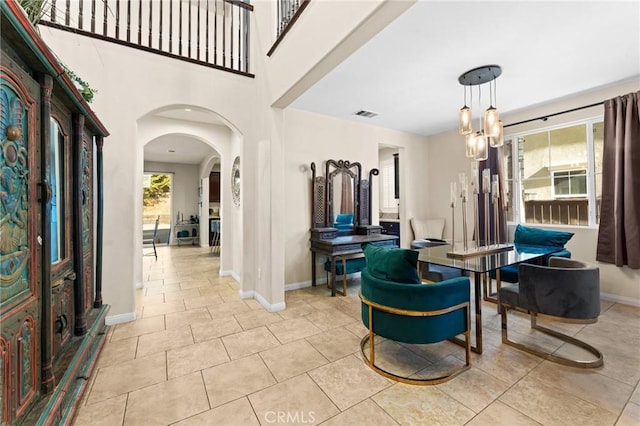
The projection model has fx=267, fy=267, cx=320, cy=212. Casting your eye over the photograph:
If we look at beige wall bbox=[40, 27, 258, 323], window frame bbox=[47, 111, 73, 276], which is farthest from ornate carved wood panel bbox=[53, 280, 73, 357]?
beige wall bbox=[40, 27, 258, 323]

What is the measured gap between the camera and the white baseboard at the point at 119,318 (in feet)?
9.21

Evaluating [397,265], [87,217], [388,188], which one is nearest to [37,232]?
[87,217]

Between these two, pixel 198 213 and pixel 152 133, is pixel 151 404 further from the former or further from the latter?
pixel 198 213

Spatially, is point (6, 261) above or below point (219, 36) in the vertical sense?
below

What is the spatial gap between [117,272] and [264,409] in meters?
2.26

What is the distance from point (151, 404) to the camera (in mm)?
1688

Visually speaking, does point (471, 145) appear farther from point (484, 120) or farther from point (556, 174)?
point (556, 174)

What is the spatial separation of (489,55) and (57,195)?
148 inches

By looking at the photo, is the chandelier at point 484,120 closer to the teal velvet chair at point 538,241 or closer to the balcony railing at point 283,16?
the teal velvet chair at point 538,241

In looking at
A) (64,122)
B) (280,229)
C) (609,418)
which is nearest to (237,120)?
(280,229)

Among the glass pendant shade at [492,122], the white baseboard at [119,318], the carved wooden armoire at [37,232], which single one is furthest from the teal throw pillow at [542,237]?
the white baseboard at [119,318]

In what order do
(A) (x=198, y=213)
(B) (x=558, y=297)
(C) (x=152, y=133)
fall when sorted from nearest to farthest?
(B) (x=558, y=297)
(C) (x=152, y=133)
(A) (x=198, y=213)

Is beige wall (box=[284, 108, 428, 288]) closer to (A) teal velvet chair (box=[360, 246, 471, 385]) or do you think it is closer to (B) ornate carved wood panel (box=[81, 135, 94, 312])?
(A) teal velvet chair (box=[360, 246, 471, 385])

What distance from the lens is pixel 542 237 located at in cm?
338
